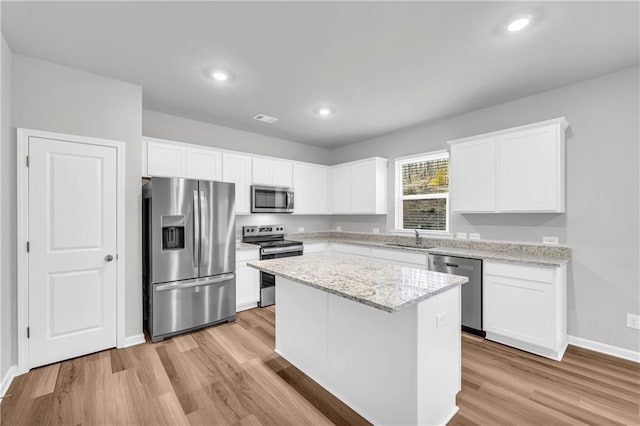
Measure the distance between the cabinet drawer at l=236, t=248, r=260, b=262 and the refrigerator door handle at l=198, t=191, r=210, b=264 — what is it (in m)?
0.60

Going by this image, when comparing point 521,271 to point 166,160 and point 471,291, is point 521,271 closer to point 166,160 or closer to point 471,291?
point 471,291

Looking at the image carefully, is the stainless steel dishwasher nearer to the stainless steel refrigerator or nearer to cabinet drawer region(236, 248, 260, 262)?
cabinet drawer region(236, 248, 260, 262)

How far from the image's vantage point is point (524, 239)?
10.6ft

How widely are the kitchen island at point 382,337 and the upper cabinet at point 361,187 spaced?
2.43m

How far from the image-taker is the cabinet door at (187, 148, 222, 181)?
12.2 feet

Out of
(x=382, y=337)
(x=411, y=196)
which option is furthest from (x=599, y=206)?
(x=382, y=337)

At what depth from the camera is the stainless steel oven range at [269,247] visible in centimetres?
409

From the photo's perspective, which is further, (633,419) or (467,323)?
(467,323)

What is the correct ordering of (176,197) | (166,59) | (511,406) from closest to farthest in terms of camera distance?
(511,406)
(166,59)
(176,197)

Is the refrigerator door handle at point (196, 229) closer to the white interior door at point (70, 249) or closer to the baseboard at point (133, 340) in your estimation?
the white interior door at point (70, 249)

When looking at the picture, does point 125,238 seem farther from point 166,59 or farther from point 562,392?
point 562,392

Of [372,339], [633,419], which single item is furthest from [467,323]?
[372,339]

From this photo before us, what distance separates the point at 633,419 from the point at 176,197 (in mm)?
4150

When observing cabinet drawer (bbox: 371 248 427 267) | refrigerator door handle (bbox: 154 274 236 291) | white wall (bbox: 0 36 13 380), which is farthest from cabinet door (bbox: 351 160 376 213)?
white wall (bbox: 0 36 13 380)
